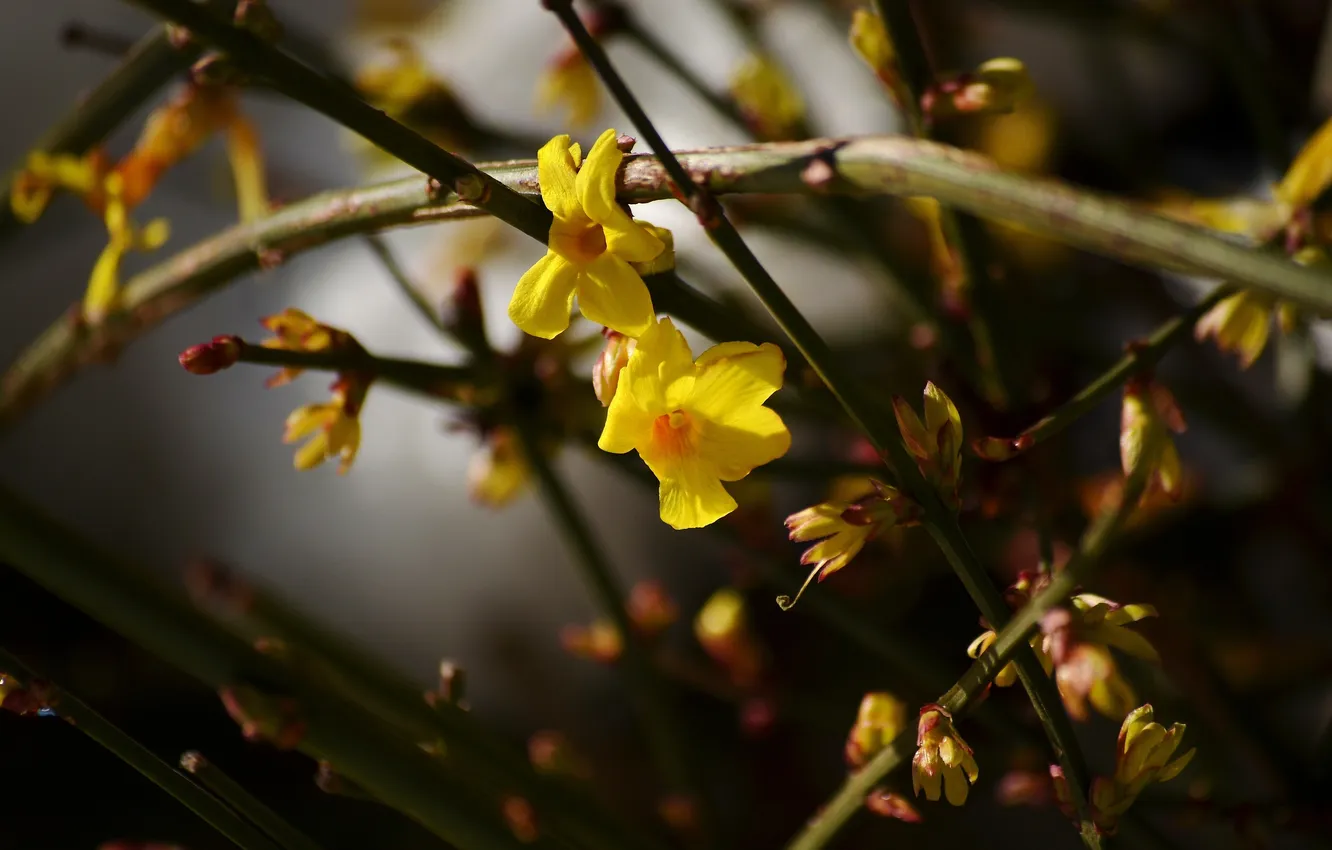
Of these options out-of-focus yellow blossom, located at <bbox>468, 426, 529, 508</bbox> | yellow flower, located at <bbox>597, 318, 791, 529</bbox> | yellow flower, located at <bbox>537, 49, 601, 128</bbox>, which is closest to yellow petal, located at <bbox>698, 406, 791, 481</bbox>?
yellow flower, located at <bbox>597, 318, 791, 529</bbox>

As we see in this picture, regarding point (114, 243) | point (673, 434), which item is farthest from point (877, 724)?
point (114, 243)

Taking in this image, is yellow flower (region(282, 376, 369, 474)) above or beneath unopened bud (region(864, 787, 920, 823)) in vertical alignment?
above

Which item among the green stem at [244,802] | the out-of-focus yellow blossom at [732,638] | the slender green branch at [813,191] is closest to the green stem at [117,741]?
the green stem at [244,802]

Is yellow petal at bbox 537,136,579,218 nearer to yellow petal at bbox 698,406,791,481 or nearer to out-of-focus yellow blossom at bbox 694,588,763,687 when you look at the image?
yellow petal at bbox 698,406,791,481

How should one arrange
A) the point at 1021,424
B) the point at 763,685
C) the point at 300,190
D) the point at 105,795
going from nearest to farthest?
the point at 1021,424 < the point at 763,685 < the point at 105,795 < the point at 300,190

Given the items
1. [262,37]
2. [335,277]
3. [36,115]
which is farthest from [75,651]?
[262,37]

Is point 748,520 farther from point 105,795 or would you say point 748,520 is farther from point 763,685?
point 105,795
